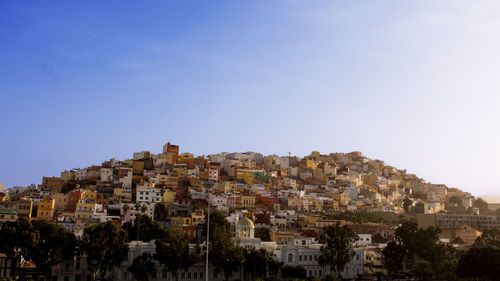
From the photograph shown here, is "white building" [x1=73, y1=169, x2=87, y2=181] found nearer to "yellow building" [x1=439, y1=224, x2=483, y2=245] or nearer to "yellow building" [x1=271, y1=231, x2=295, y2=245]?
"yellow building" [x1=271, y1=231, x2=295, y2=245]

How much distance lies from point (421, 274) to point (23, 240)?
35.8 metres

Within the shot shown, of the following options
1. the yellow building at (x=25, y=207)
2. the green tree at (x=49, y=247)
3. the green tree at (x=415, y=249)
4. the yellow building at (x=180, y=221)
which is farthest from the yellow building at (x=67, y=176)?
the green tree at (x=415, y=249)

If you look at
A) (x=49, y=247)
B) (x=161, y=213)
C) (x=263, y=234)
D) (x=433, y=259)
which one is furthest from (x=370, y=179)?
(x=49, y=247)

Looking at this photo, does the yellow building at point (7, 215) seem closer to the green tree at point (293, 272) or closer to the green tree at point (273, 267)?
the green tree at point (273, 267)

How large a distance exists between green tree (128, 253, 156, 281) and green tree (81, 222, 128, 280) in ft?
3.69

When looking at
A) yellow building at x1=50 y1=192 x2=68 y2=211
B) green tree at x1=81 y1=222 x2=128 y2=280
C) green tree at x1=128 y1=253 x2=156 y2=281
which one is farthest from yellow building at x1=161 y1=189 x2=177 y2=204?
green tree at x1=81 y1=222 x2=128 y2=280

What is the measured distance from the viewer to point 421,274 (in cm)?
5294

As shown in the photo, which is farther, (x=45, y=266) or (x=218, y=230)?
(x=218, y=230)

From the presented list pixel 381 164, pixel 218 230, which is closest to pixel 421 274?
pixel 218 230

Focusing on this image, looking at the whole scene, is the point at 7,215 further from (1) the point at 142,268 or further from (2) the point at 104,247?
(1) the point at 142,268

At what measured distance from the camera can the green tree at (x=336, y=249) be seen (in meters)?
52.8

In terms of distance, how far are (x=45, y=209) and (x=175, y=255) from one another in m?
27.7

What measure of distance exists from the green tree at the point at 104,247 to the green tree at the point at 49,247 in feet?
4.87

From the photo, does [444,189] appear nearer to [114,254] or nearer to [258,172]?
[258,172]
